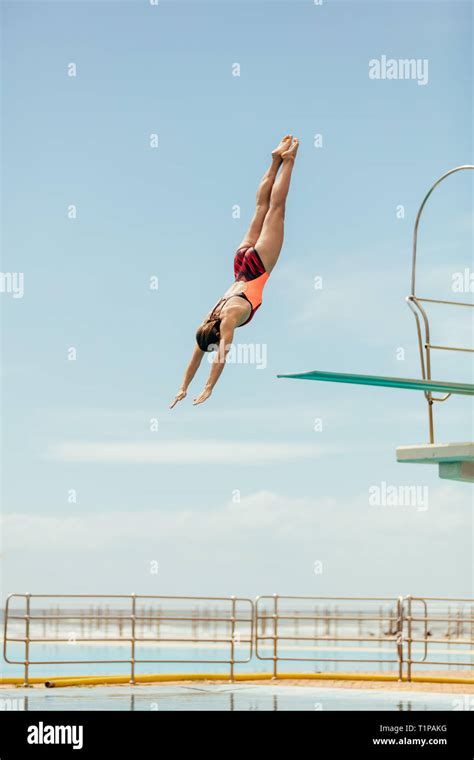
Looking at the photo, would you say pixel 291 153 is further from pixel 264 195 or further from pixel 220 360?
pixel 220 360

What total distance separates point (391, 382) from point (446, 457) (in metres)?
1.10

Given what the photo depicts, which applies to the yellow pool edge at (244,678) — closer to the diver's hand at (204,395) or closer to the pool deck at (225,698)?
the pool deck at (225,698)

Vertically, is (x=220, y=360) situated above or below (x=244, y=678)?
above

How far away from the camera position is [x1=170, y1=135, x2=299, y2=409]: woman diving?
8.51m

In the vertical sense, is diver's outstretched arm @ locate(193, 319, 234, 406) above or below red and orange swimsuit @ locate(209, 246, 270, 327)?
below

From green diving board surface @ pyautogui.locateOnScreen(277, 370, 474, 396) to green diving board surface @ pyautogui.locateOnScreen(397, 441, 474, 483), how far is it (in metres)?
0.48

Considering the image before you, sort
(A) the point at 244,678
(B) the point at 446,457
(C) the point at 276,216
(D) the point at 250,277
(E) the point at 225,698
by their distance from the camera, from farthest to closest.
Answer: (A) the point at 244,678
(E) the point at 225,698
(C) the point at 276,216
(D) the point at 250,277
(B) the point at 446,457

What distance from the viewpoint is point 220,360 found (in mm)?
8523

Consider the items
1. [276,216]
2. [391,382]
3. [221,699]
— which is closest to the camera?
[391,382]

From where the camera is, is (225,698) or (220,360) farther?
(225,698)

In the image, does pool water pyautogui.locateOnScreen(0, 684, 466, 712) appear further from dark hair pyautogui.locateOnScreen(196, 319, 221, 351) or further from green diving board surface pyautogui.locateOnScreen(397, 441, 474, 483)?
dark hair pyautogui.locateOnScreen(196, 319, 221, 351)

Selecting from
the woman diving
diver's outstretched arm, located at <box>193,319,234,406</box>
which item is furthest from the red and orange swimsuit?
diver's outstretched arm, located at <box>193,319,234,406</box>

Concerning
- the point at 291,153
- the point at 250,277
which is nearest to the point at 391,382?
the point at 250,277
